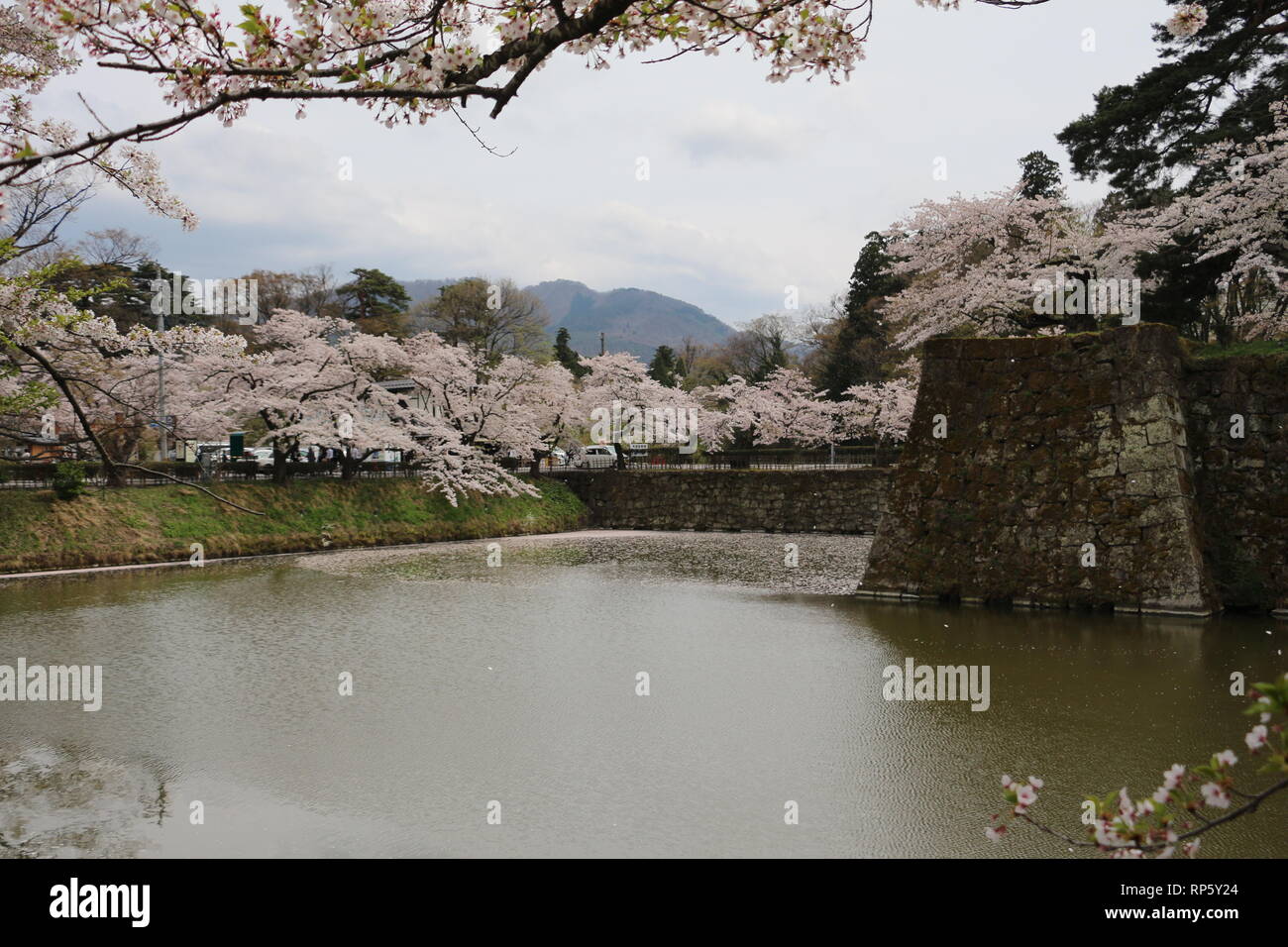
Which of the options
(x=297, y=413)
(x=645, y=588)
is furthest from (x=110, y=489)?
(x=645, y=588)

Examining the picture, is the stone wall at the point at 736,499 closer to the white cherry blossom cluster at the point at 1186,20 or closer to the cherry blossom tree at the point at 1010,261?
the cherry blossom tree at the point at 1010,261

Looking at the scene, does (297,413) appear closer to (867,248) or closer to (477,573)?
(477,573)

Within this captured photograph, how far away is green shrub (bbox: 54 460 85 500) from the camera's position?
51.8ft

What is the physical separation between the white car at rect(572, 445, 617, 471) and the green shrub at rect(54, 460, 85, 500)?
1708 cm

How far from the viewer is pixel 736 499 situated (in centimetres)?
2473

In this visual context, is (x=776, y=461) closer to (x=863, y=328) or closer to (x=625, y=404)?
(x=625, y=404)

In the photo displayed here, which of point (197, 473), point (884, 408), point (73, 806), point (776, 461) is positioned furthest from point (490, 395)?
point (73, 806)

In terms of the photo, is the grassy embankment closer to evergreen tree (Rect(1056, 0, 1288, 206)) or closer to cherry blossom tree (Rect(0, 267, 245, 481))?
cherry blossom tree (Rect(0, 267, 245, 481))

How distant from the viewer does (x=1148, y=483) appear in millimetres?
9570

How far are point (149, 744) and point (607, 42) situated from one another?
16.5ft

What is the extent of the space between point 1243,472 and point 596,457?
25.2 m

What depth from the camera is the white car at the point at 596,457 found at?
31.7 m

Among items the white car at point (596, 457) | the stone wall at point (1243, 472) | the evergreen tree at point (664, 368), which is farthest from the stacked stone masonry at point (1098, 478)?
the evergreen tree at point (664, 368)

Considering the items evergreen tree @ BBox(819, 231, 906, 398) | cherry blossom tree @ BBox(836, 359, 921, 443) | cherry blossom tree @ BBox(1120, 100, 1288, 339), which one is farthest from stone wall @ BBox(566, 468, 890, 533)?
evergreen tree @ BBox(819, 231, 906, 398)
